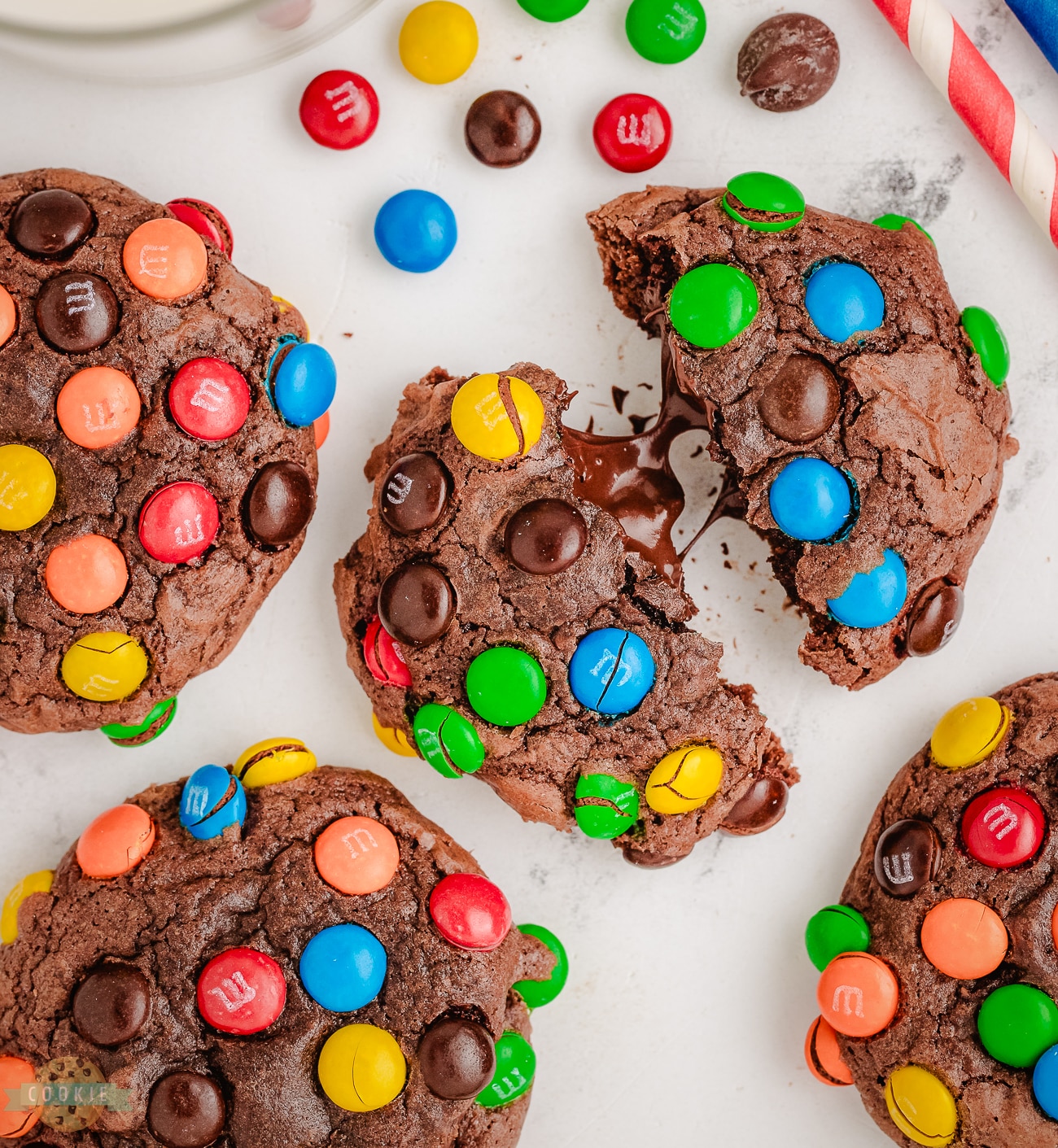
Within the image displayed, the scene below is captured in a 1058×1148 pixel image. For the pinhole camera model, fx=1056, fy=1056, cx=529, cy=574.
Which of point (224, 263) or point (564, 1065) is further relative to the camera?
point (564, 1065)

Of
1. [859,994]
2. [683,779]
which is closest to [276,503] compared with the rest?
[683,779]

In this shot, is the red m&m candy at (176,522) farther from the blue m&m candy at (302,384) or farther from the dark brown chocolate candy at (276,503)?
the blue m&m candy at (302,384)

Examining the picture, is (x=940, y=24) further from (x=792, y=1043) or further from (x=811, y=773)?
(x=792, y=1043)

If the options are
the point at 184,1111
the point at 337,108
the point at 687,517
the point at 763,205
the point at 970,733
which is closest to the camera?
the point at 184,1111

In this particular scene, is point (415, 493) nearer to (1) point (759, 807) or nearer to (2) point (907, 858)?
(1) point (759, 807)

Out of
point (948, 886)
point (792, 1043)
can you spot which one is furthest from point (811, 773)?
point (792, 1043)

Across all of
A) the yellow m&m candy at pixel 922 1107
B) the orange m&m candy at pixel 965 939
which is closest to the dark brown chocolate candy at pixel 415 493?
the orange m&m candy at pixel 965 939

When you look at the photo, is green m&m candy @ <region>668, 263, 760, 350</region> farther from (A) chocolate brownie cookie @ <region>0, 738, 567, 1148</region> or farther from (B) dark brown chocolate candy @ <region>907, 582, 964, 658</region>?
(A) chocolate brownie cookie @ <region>0, 738, 567, 1148</region>

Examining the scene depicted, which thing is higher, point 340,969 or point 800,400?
point 800,400
